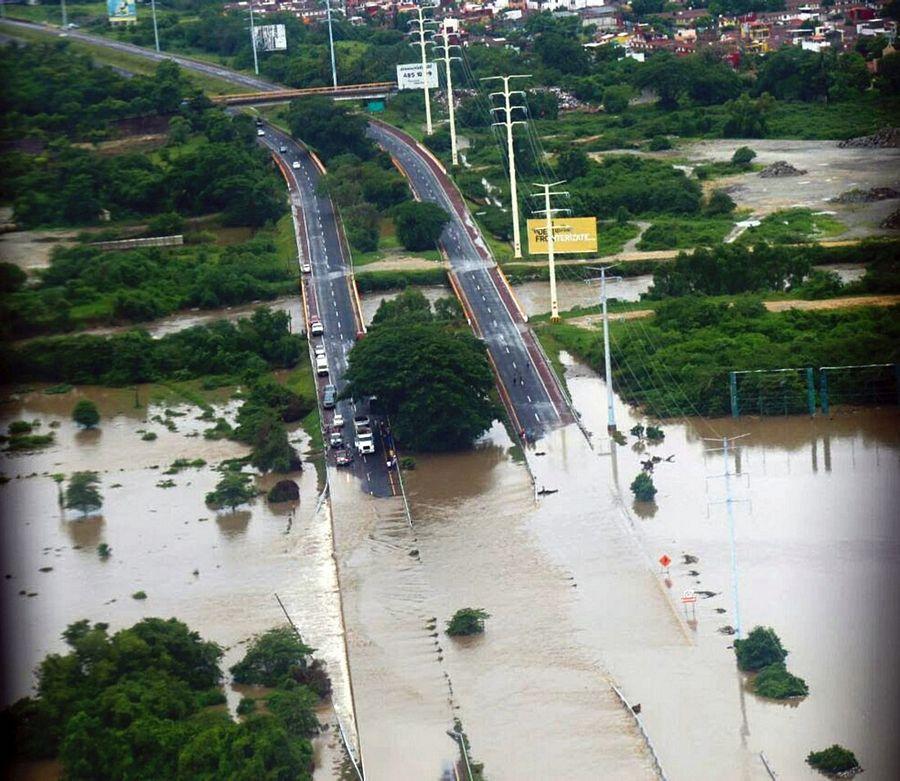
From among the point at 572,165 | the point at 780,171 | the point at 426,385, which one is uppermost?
the point at 572,165

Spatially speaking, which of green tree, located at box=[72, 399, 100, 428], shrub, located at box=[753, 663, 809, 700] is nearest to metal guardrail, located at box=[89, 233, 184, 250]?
green tree, located at box=[72, 399, 100, 428]

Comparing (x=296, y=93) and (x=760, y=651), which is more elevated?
(x=296, y=93)

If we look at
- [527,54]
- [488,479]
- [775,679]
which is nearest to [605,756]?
[775,679]

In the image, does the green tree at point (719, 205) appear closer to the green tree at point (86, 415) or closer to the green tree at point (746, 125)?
the green tree at point (746, 125)

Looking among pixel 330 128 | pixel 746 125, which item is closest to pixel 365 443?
pixel 330 128

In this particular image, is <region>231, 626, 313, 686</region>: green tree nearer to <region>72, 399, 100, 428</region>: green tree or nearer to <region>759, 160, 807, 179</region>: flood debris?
<region>72, 399, 100, 428</region>: green tree

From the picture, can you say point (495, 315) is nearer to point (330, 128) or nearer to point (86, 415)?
point (86, 415)

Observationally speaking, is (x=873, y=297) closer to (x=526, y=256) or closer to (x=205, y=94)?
(x=526, y=256)
